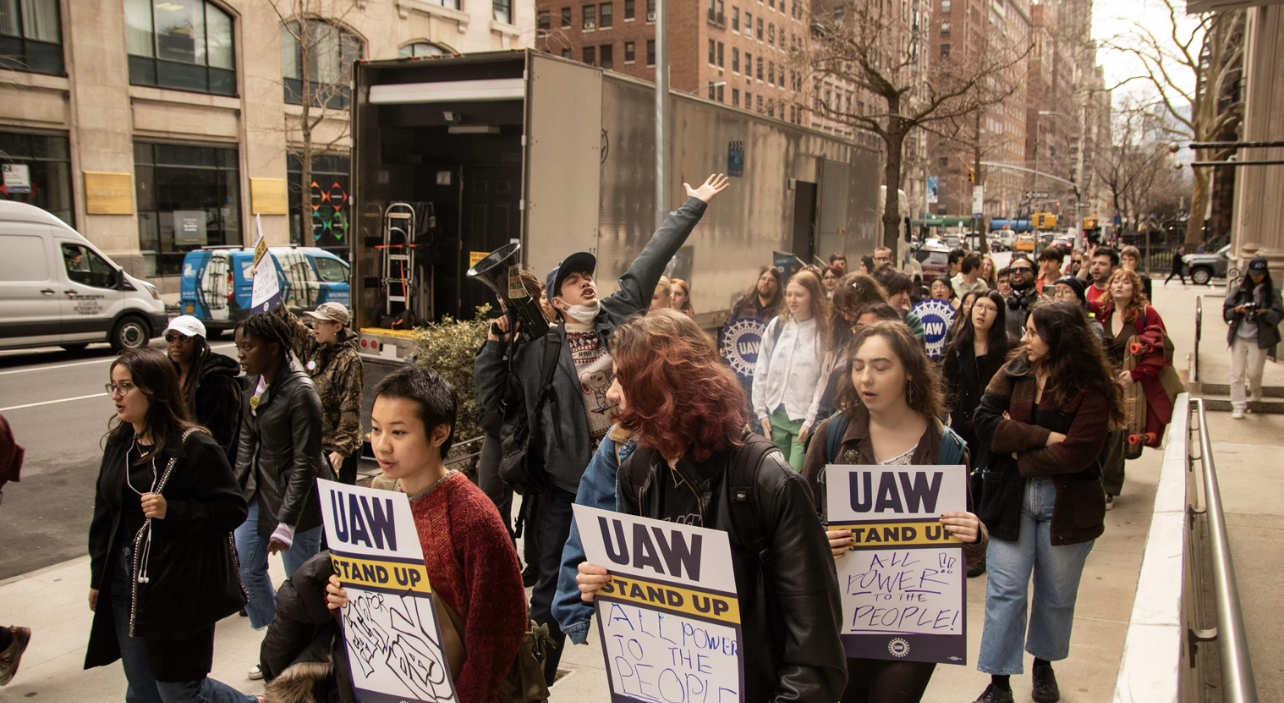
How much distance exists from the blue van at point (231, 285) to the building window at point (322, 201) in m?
11.9

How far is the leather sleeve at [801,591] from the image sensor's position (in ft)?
7.32

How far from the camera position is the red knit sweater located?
2.55 m

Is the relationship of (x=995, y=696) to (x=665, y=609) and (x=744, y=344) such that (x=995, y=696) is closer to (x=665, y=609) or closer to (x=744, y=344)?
(x=665, y=609)

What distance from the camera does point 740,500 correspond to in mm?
2283

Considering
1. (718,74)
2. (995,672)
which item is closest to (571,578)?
(995,672)

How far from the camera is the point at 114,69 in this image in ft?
86.9

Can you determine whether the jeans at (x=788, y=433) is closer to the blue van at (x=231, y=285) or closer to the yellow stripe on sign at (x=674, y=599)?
the yellow stripe on sign at (x=674, y=599)

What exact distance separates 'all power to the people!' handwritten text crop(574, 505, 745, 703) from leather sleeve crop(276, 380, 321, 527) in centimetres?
250

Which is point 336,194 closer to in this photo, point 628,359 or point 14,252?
point 14,252

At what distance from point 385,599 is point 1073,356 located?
2.97 m

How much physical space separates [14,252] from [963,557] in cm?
1843

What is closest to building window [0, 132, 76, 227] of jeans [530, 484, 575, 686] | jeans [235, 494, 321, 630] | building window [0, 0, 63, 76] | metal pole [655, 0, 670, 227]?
building window [0, 0, 63, 76]

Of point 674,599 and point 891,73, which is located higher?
point 891,73

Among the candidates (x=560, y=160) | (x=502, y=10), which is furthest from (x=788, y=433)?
(x=502, y=10)
